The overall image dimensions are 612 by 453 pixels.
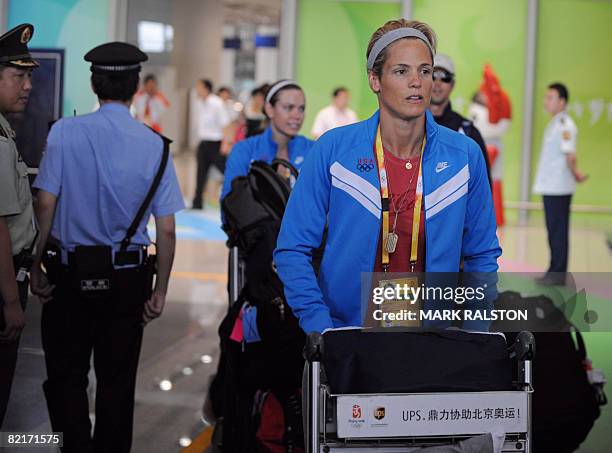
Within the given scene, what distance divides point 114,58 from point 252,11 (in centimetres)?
2864

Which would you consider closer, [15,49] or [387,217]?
[387,217]

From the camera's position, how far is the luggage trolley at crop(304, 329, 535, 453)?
273 centimetres

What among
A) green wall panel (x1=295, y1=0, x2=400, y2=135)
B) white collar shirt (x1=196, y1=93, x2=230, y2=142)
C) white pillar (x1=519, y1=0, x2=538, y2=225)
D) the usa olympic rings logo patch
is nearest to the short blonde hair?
the usa olympic rings logo patch

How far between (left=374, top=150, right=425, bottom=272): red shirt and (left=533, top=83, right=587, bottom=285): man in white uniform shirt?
7.48 meters

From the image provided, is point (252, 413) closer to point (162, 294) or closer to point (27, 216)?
point (162, 294)

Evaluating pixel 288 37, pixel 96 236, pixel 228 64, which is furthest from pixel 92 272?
pixel 228 64

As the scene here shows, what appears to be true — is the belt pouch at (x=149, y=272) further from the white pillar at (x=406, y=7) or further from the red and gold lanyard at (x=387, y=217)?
the white pillar at (x=406, y=7)

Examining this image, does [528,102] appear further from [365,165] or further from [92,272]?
[365,165]

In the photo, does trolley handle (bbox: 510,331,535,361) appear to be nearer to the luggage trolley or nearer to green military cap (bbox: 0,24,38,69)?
the luggage trolley

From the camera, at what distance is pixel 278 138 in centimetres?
608

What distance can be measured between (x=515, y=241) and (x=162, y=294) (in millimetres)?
9802

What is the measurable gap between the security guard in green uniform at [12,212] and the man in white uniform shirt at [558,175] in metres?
7.23

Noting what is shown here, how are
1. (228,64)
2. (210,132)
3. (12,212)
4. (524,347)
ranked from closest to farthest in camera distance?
(524,347)
(12,212)
(210,132)
(228,64)

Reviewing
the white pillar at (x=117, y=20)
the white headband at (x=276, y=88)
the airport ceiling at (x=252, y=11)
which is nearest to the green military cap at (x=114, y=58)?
the white headband at (x=276, y=88)
